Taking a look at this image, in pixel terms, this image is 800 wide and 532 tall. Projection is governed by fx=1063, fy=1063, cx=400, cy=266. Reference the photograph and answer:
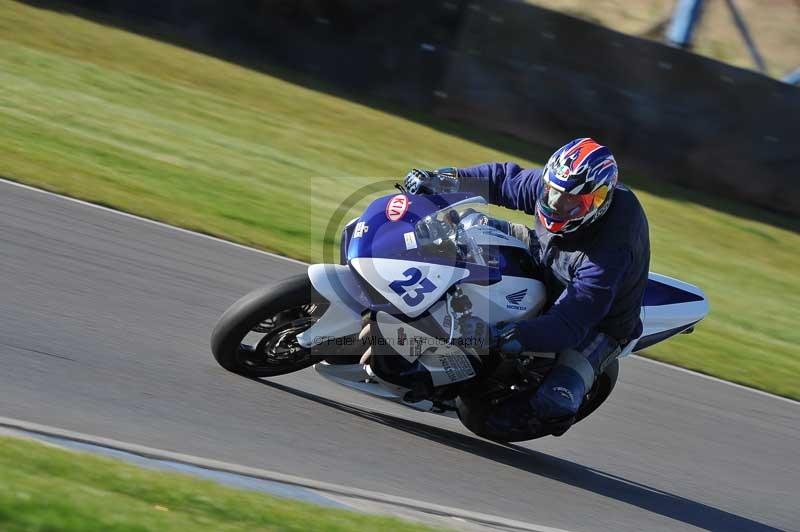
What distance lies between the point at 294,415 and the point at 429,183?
4.47 ft

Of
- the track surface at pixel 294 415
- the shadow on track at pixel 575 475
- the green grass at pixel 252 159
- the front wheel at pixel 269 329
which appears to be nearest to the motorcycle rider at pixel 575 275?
the shadow on track at pixel 575 475

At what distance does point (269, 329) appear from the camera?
17.6ft

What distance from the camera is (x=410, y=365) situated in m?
5.30

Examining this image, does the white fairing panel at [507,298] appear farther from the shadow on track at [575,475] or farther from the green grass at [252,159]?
the green grass at [252,159]

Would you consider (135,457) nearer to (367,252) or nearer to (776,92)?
(367,252)

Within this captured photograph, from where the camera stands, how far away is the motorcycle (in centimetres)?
508

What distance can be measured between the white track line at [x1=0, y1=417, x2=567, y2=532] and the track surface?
108 mm

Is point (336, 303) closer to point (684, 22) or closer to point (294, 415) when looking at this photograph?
point (294, 415)

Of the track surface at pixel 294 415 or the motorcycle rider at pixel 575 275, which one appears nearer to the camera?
the track surface at pixel 294 415

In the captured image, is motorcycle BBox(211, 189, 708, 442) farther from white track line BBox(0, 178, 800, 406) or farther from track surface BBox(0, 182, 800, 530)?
white track line BBox(0, 178, 800, 406)

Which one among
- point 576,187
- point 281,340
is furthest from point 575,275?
point 281,340

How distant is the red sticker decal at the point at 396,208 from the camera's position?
5.12 metres

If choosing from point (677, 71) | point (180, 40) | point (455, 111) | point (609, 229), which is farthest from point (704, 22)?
point (609, 229)

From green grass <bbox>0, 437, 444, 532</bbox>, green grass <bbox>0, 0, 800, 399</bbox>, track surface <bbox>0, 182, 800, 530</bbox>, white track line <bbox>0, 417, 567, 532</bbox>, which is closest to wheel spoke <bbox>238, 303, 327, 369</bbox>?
track surface <bbox>0, 182, 800, 530</bbox>
